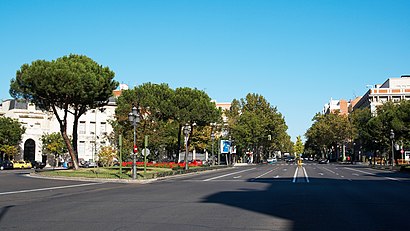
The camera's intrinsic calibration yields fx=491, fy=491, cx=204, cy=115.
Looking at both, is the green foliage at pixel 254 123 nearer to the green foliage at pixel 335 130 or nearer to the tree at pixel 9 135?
the green foliage at pixel 335 130

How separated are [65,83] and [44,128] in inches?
1917

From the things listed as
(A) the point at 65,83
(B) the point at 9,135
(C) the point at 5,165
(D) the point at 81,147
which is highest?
(A) the point at 65,83

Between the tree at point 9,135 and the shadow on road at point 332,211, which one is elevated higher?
the tree at point 9,135

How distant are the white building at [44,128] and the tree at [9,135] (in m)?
5.18

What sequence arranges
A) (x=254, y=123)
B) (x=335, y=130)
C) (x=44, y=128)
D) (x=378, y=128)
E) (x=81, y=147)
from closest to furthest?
1. (x=378, y=128)
2. (x=44, y=128)
3. (x=81, y=147)
4. (x=254, y=123)
5. (x=335, y=130)

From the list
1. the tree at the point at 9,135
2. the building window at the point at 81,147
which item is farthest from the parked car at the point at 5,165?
the building window at the point at 81,147

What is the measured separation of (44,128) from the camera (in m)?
87.3

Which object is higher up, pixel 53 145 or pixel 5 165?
pixel 53 145

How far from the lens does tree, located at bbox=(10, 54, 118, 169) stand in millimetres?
41688

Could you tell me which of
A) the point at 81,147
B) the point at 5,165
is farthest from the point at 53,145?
the point at 81,147

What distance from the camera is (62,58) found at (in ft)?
149

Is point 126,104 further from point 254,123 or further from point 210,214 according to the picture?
point 210,214

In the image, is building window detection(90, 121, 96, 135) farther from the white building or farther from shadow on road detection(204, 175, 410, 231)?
shadow on road detection(204, 175, 410, 231)

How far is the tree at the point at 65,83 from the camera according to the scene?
4169 cm
